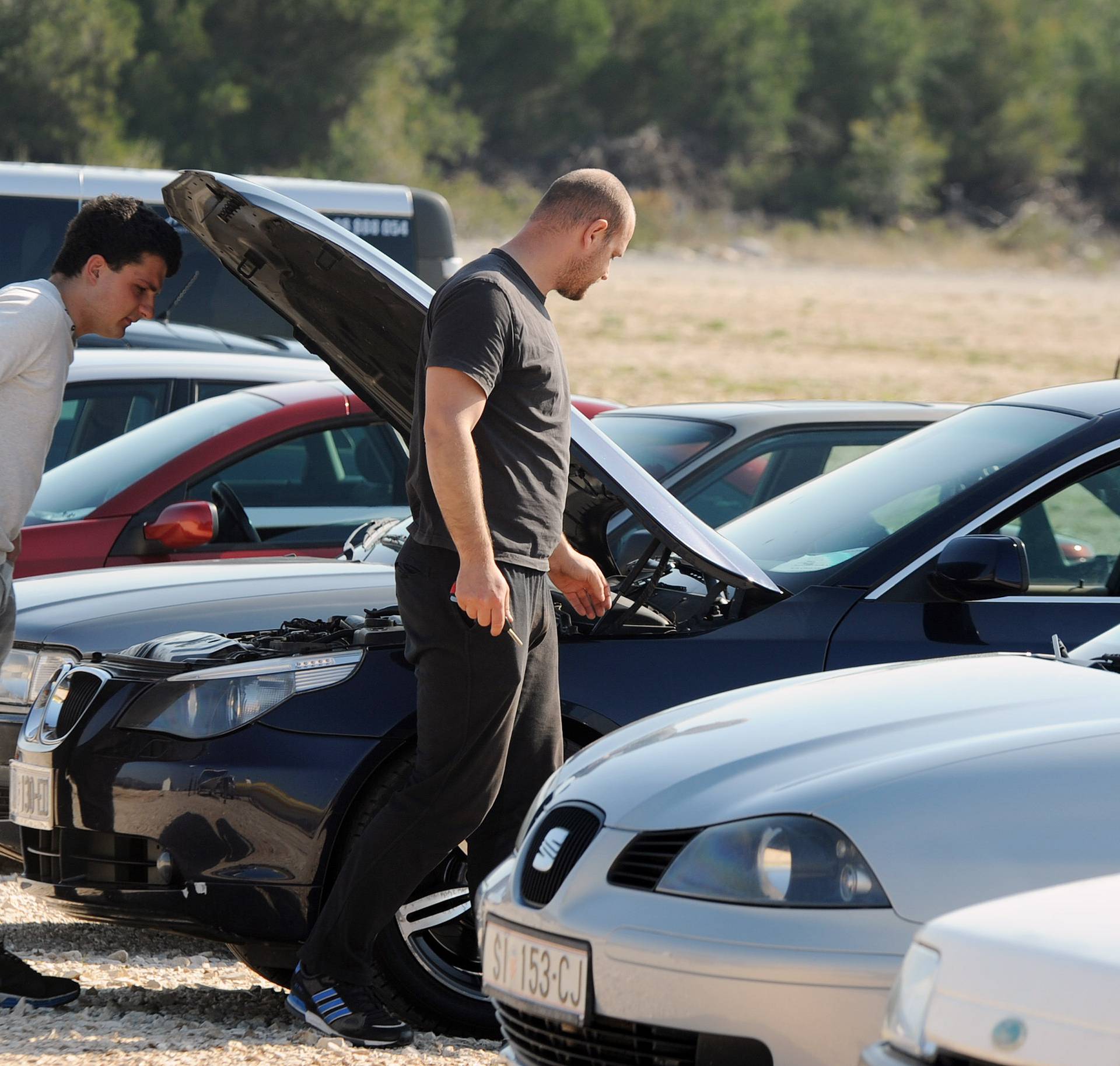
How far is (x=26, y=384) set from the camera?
4105 mm

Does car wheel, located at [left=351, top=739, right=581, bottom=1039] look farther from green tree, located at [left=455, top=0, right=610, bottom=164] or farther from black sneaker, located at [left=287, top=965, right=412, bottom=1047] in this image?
green tree, located at [left=455, top=0, right=610, bottom=164]

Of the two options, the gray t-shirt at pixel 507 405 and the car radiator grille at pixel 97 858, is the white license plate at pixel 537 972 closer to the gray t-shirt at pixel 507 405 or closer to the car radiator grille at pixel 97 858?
the gray t-shirt at pixel 507 405

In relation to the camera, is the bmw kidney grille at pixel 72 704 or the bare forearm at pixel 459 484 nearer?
the bare forearm at pixel 459 484

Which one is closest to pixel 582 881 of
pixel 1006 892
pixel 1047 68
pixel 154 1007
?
pixel 1006 892

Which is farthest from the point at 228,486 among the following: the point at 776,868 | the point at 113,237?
the point at 776,868

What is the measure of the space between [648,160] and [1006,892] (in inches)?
2410

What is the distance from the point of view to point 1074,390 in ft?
15.9

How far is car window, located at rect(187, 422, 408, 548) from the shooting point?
664 cm

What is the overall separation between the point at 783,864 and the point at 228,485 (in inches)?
160

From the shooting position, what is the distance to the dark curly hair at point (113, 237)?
13.8 feet

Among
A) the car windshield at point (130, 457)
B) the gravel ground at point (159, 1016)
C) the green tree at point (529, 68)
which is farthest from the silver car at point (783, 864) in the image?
the green tree at point (529, 68)

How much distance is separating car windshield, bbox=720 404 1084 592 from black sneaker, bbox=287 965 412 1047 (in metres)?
1.41

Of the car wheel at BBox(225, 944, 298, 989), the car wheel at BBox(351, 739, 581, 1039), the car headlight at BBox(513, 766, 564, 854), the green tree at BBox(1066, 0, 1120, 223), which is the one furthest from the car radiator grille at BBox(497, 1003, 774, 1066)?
the green tree at BBox(1066, 0, 1120, 223)

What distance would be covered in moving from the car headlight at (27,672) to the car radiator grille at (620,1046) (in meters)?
1.97
